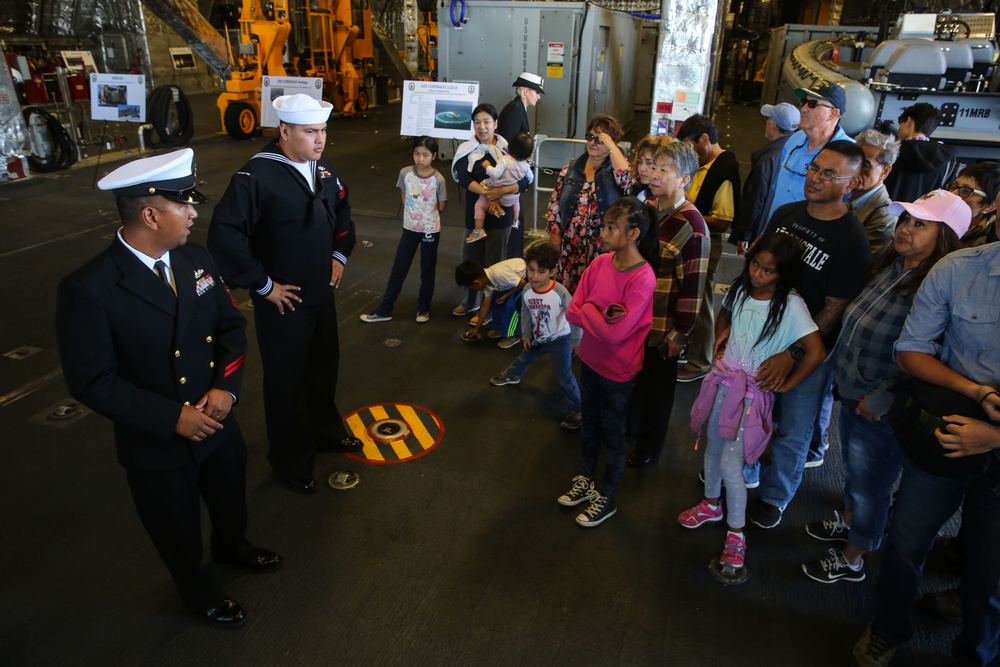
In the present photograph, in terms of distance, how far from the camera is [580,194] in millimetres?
3992

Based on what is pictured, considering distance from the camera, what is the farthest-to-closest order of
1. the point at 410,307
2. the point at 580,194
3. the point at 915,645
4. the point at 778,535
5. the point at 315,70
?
the point at 315,70 < the point at 410,307 < the point at 580,194 < the point at 778,535 < the point at 915,645

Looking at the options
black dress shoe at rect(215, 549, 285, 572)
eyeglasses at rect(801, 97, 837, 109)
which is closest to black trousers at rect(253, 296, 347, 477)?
black dress shoe at rect(215, 549, 285, 572)

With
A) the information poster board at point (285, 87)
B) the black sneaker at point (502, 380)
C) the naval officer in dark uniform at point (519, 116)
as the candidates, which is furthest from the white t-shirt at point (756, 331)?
the information poster board at point (285, 87)

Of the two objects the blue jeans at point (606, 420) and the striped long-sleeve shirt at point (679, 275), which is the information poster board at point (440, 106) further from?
the blue jeans at point (606, 420)

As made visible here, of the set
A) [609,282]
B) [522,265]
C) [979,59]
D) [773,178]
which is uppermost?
[979,59]

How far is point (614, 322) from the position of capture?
2873 millimetres

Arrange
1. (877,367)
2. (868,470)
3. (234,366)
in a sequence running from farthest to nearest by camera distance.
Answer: (868,470) < (877,367) < (234,366)

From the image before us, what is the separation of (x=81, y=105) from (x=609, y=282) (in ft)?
40.0

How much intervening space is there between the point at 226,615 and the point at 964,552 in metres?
2.81

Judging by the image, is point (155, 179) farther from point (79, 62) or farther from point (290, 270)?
point (79, 62)

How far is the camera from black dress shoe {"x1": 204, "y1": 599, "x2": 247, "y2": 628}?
2568 mm

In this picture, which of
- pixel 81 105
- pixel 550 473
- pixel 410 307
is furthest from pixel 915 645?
pixel 81 105

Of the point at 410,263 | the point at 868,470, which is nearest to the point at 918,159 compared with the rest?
the point at 868,470

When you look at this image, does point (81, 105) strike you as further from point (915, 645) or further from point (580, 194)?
point (915, 645)
